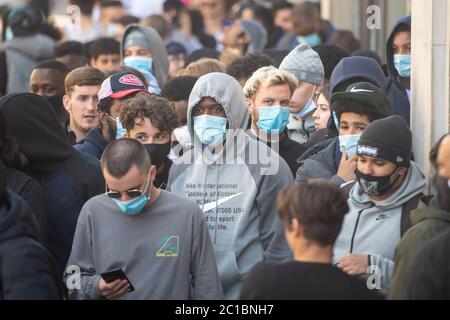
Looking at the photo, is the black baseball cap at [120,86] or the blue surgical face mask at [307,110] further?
the blue surgical face mask at [307,110]

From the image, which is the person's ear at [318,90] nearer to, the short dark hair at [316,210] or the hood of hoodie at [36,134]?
the hood of hoodie at [36,134]

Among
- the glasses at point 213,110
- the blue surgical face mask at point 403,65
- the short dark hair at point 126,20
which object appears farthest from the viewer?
the short dark hair at point 126,20

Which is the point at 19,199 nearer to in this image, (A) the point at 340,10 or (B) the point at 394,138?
(B) the point at 394,138

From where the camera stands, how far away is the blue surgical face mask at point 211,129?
24.0 feet

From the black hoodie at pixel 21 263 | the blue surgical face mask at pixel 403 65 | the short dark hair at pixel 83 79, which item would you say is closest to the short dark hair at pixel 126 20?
the short dark hair at pixel 83 79

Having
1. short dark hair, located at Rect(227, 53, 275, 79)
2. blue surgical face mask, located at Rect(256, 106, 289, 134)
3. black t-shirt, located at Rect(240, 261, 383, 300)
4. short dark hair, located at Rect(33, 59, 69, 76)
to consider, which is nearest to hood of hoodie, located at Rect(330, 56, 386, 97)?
blue surgical face mask, located at Rect(256, 106, 289, 134)

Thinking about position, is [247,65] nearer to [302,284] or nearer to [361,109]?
[361,109]

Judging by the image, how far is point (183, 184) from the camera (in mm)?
7383

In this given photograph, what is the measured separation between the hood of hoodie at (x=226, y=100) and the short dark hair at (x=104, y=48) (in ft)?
16.7

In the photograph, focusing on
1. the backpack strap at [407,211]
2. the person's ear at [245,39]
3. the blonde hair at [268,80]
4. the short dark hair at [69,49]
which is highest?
the person's ear at [245,39]

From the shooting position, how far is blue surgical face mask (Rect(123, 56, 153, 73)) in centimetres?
1151

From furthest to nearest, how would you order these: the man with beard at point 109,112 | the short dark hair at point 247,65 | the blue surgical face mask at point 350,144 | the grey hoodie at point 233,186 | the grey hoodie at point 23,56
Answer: the grey hoodie at point 23,56, the short dark hair at point 247,65, the man with beard at point 109,112, the blue surgical face mask at point 350,144, the grey hoodie at point 233,186

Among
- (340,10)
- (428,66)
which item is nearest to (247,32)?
(340,10)

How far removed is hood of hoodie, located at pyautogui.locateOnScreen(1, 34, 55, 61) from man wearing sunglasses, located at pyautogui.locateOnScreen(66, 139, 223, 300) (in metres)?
6.67
